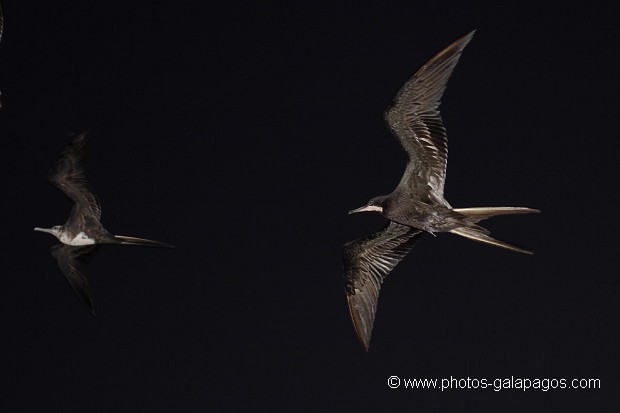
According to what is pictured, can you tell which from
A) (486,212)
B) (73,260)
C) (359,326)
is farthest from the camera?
(73,260)

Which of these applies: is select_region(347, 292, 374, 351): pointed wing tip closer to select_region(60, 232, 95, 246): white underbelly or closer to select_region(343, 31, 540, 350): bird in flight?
select_region(343, 31, 540, 350): bird in flight

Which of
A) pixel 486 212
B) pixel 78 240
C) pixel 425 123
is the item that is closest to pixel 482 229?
pixel 486 212

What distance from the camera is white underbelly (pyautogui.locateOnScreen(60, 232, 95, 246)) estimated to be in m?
4.96

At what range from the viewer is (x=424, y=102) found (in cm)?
432

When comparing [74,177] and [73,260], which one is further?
[73,260]

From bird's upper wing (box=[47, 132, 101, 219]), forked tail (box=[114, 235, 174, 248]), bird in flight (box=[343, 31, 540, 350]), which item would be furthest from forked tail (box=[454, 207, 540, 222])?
bird's upper wing (box=[47, 132, 101, 219])

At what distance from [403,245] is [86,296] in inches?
62.1

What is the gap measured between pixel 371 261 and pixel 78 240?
142 centimetres

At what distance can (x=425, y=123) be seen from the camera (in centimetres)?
436

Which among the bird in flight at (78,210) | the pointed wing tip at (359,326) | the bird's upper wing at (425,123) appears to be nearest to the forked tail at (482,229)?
the bird's upper wing at (425,123)

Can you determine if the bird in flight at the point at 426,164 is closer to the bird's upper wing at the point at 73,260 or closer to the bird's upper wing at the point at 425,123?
the bird's upper wing at the point at 425,123

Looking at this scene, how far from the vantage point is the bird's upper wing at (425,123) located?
4.24 meters

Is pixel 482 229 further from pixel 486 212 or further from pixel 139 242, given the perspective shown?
pixel 139 242

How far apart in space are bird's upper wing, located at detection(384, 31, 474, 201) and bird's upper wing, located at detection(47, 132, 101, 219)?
61.8 inches
